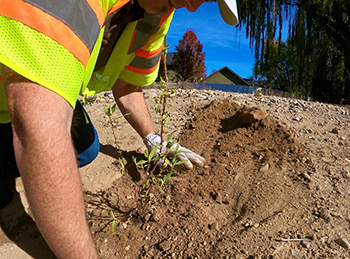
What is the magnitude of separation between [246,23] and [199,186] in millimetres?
8234

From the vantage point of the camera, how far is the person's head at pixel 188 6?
1383 millimetres

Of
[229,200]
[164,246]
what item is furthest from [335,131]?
[164,246]

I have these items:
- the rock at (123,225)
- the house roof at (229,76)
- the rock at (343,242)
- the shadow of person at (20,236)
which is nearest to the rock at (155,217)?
the rock at (123,225)

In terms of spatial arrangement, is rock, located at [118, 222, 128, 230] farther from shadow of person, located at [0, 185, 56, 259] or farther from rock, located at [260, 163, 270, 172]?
rock, located at [260, 163, 270, 172]

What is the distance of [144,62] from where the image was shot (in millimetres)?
2240

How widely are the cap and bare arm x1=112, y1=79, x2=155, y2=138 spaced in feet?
3.59

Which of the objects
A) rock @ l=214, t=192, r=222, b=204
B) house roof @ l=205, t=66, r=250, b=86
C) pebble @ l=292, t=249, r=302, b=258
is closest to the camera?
pebble @ l=292, t=249, r=302, b=258

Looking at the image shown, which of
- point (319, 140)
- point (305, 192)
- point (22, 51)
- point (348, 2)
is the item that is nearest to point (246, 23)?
point (348, 2)

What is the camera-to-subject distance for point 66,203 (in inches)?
34.6

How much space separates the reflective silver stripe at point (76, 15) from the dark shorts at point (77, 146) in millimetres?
1056

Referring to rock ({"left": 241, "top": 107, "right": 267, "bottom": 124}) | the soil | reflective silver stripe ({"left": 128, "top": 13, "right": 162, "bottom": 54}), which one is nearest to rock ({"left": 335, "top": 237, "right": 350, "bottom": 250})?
the soil

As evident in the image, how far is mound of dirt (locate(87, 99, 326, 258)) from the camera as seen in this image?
4.54 ft

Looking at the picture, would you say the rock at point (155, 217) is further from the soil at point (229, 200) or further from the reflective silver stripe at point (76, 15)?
the reflective silver stripe at point (76, 15)

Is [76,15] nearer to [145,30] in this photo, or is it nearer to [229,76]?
[145,30]
